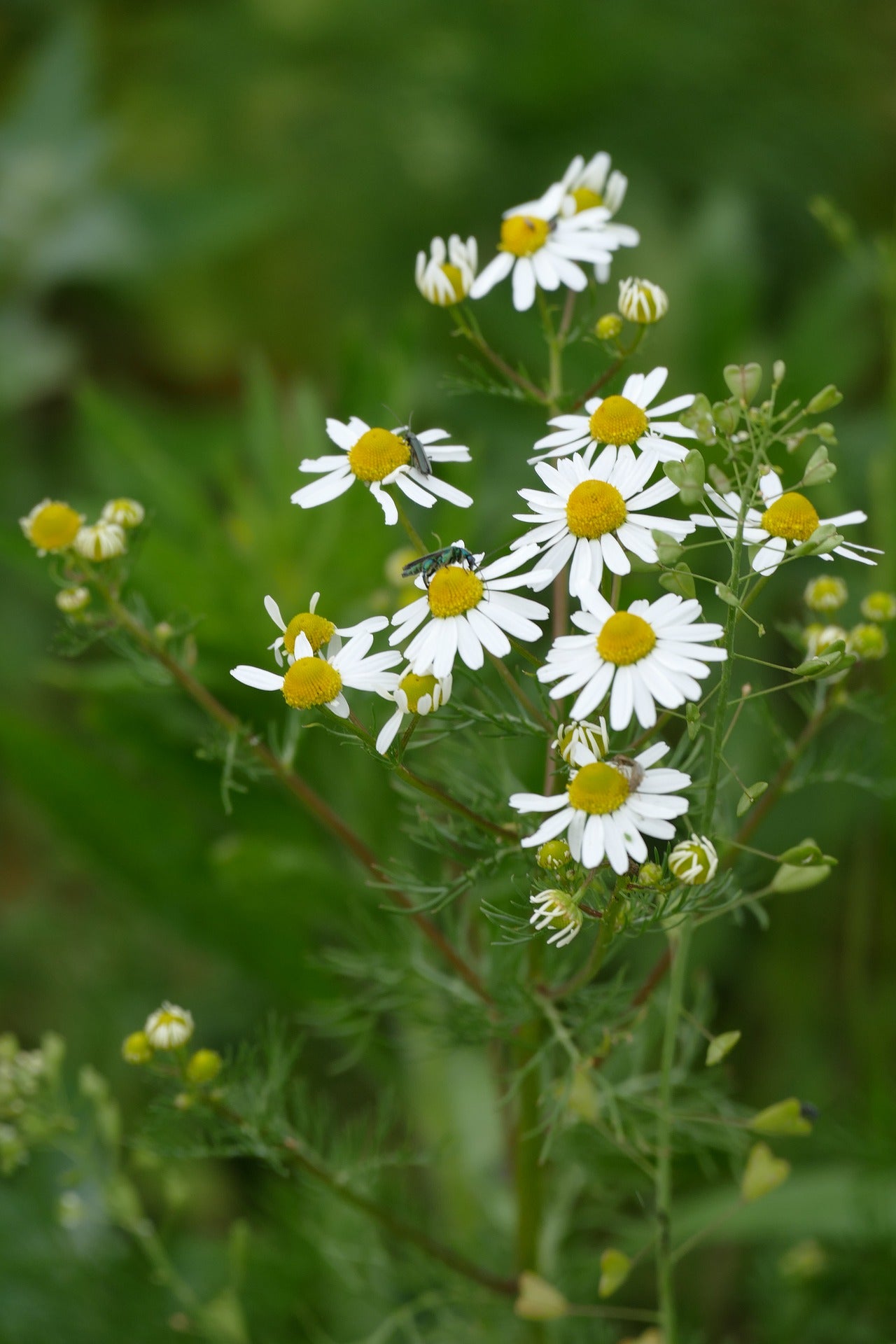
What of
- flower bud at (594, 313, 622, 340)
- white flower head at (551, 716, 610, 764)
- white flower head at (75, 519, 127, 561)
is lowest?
white flower head at (551, 716, 610, 764)

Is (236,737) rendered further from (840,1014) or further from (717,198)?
(717,198)

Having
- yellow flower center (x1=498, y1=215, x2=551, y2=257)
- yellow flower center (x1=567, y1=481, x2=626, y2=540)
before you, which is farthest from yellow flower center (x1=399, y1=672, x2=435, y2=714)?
yellow flower center (x1=498, y1=215, x2=551, y2=257)

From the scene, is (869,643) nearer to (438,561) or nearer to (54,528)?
(438,561)

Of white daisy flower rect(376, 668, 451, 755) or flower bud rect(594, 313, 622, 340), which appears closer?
white daisy flower rect(376, 668, 451, 755)

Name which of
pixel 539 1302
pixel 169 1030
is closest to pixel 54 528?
pixel 169 1030

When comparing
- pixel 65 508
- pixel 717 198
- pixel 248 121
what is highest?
pixel 248 121

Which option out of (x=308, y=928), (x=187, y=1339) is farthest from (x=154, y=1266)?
(x=308, y=928)

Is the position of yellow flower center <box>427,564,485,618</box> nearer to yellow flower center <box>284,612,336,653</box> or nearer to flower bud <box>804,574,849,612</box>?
yellow flower center <box>284,612,336,653</box>
